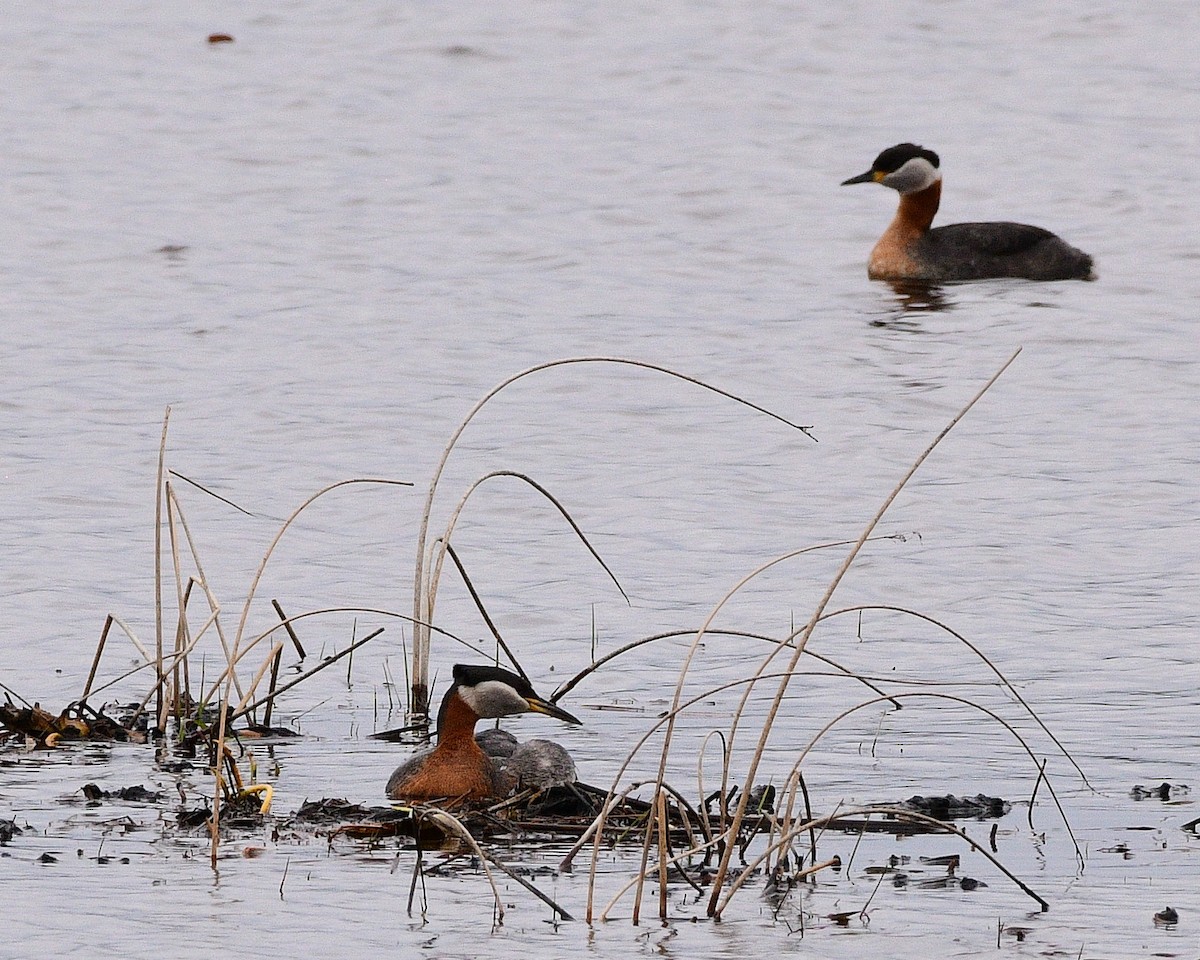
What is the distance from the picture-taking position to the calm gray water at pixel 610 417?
7.53m

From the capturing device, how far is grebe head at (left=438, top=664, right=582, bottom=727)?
8.60m

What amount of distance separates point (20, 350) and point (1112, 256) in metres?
10.0

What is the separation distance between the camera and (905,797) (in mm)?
8242

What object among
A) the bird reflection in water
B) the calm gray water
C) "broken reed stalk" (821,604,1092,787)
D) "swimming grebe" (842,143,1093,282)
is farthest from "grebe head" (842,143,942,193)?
"broken reed stalk" (821,604,1092,787)

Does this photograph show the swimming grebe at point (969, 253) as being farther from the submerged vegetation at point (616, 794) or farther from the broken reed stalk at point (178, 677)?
the broken reed stalk at point (178, 677)

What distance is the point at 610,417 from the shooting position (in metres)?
15.5

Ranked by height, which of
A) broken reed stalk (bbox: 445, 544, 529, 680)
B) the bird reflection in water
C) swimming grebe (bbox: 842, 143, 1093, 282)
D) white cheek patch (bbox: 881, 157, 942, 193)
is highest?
white cheek patch (bbox: 881, 157, 942, 193)

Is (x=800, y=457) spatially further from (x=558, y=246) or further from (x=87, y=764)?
(x=558, y=246)

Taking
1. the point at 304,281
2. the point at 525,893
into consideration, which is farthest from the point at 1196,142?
the point at 525,893

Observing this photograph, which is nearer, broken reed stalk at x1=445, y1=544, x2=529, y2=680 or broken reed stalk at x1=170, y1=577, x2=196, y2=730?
broken reed stalk at x1=170, y1=577, x2=196, y2=730

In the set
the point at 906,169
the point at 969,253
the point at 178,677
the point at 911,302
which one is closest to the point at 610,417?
the point at 911,302

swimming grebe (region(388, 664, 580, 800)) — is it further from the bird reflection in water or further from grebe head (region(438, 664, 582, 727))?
the bird reflection in water

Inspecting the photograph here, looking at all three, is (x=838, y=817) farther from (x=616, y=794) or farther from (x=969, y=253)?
(x=969, y=253)

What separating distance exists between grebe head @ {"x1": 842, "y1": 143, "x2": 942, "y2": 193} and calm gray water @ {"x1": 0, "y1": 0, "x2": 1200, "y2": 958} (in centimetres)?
82
